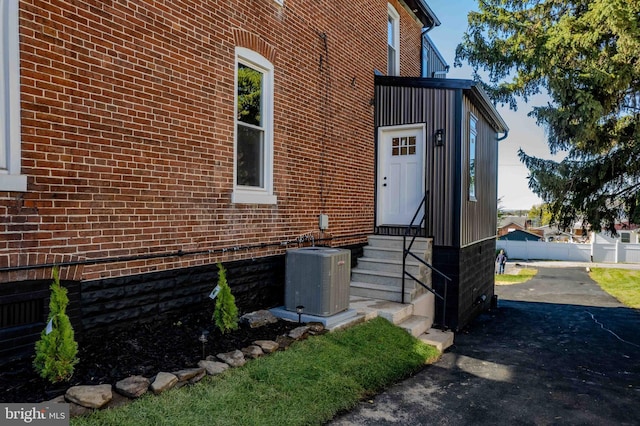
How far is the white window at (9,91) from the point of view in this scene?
3119 millimetres

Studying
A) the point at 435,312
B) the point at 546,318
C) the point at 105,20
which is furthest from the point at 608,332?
the point at 105,20

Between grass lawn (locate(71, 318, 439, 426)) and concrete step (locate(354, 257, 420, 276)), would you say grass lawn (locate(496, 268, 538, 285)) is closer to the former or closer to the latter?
concrete step (locate(354, 257, 420, 276))

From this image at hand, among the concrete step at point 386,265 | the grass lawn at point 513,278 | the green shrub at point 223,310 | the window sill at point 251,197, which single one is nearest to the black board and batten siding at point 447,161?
the concrete step at point 386,265

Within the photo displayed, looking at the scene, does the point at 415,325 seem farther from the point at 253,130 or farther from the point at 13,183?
the point at 13,183

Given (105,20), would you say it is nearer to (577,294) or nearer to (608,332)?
(608,332)

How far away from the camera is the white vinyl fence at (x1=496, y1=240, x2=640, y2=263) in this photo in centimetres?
3372

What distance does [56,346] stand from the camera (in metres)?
3.04

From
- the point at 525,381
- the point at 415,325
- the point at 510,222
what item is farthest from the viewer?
the point at 510,222

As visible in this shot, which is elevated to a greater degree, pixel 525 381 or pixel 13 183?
pixel 13 183

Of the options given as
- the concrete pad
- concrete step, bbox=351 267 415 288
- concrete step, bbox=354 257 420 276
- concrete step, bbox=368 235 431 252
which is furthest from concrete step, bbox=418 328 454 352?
concrete step, bbox=368 235 431 252

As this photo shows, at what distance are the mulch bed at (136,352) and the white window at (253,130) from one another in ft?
5.43

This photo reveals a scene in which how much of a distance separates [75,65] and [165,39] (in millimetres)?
1093

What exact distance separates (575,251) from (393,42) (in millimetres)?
33210

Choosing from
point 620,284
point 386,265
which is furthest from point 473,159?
point 620,284
